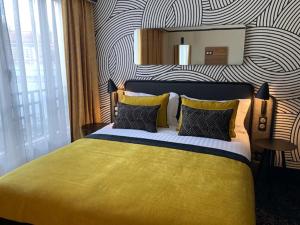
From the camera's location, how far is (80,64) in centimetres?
330

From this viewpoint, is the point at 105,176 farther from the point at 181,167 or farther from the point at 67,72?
the point at 67,72

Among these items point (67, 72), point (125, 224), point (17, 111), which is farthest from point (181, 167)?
point (67, 72)

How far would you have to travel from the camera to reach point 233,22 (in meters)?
2.89

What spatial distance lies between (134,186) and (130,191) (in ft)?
0.20

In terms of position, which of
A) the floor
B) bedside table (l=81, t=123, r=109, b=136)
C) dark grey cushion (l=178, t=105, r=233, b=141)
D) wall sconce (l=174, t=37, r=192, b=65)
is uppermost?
wall sconce (l=174, t=37, r=192, b=65)

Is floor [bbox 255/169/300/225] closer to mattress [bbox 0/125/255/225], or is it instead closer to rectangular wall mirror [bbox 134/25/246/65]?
mattress [bbox 0/125/255/225]

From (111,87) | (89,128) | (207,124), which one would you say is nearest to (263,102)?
(207,124)

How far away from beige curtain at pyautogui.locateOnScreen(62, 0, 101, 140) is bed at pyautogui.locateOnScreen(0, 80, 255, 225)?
1.11m

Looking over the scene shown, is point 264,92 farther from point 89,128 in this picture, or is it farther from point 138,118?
point 89,128

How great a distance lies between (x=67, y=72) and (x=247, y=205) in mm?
2600

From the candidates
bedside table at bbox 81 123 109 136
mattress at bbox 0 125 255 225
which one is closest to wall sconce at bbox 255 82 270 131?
mattress at bbox 0 125 255 225

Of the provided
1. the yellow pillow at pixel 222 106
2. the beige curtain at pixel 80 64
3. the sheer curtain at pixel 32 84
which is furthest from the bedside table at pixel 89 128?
the yellow pillow at pixel 222 106

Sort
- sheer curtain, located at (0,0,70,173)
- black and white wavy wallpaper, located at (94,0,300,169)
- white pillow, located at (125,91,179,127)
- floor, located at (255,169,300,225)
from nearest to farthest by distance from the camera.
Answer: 1. floor, located at (255,169,300,225)
2. sheer curtain, located at (0,0,70,173)
3. black and white wavy wallpaper, located at (94,0,300,169)
4. white pillow, located at (125,91,179,127)

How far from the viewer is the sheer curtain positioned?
96.3 inches
